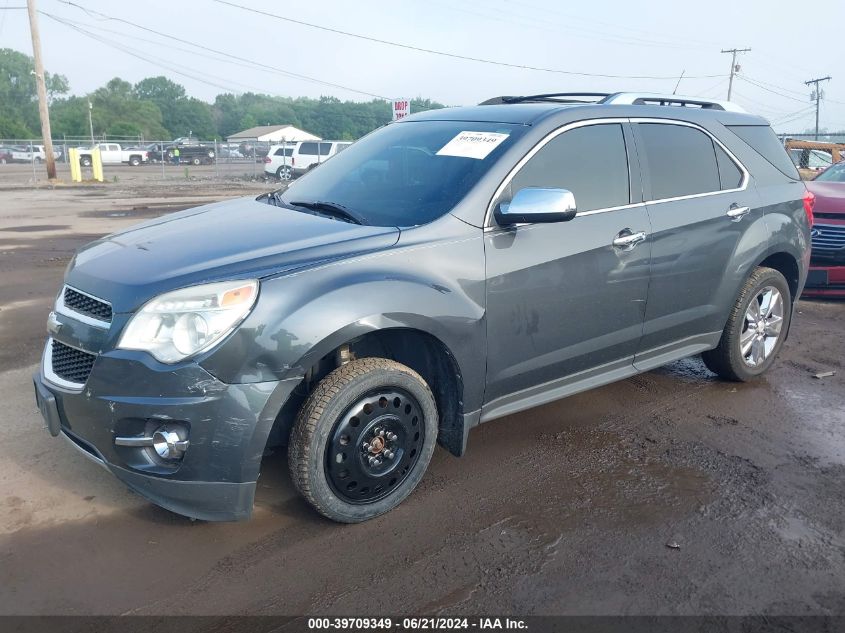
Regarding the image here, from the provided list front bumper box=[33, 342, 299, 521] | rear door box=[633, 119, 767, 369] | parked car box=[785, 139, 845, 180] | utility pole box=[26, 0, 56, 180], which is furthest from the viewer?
utility pole box=[26, 0, 56, 180]

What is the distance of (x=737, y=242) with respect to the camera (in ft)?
14.9

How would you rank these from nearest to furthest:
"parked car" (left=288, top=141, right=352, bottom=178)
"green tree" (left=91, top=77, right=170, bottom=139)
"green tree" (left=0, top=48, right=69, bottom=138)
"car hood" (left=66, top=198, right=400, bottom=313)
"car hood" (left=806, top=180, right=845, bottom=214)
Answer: "car hood" (left=66, top=198, right=400, bottom=313), "car hood" (left=806, top=180, right=845, bottom=214), "parked car" (left=288, top=141, right=352, bottom=178), "green tree" (left=91, top=77, right=170, bottom=139), "green tree" (left=0, top=48, right=69, bottom=138)

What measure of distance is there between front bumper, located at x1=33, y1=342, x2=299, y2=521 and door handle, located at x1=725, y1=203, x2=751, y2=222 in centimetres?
311

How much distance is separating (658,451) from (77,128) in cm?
8247

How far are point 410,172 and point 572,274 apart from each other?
40.5 inches

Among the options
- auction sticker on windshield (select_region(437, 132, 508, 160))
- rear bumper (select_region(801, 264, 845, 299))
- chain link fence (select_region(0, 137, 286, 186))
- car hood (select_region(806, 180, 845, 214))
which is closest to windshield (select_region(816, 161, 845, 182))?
car hood (select_region(806, 180, 845, 214))

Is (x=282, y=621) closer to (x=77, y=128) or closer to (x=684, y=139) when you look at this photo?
(x=684, y=139)

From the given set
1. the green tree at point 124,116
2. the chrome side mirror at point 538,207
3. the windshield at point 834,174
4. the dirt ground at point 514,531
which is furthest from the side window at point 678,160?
the green tree at point 124,116

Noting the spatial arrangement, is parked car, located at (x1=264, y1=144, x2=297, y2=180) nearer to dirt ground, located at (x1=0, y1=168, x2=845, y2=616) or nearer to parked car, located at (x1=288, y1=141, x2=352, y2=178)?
parked car, located at (x1=288, y1=141, x2=352, y2=178)

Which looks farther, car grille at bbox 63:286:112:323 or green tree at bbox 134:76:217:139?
green tree at bbox 134:76:217:139

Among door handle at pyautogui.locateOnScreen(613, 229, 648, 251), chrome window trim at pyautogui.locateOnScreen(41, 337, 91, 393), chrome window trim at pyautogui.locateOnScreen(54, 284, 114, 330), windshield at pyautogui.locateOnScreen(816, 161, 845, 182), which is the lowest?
chrome window trim at pyautogui.locateOnScreen(41, 337, 91, 393)

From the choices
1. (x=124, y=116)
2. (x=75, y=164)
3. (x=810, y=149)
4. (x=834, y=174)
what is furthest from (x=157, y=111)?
(x=834, y=174)

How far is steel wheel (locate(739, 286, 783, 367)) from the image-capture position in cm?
493

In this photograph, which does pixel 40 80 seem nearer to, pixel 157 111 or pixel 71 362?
pixel 71 362
